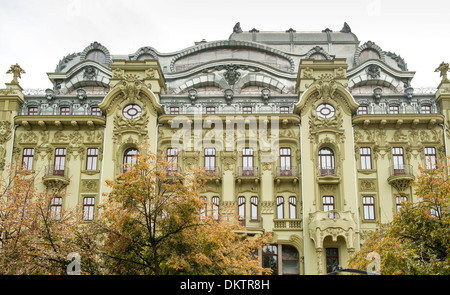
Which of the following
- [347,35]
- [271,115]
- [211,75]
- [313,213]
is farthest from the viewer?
[347,35]

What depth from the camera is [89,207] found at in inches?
1465

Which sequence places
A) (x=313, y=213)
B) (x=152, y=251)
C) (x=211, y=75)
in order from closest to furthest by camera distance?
(x=152, y=251) < (x=313, y=213) < (x=211, y=75)

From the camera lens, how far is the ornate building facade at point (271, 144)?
3622 cm

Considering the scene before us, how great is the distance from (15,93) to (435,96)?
30.4m

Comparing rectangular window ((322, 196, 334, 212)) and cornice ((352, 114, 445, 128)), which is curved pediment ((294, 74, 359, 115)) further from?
rectangular window ((322, 196, 334, 212))

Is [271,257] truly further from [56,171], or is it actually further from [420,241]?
[56,171]

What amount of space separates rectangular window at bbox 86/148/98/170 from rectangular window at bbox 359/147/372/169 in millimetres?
18426

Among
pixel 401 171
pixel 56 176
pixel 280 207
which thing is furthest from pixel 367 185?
pixel 56 176

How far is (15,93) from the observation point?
3988cm

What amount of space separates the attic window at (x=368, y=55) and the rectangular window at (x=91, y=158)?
2424 centimetres

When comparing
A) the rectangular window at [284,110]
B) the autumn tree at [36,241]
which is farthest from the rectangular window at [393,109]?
→ the autumn tree at [36,241]

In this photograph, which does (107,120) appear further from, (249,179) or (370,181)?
(370,181)

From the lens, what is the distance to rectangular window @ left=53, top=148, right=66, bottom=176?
37.7 m

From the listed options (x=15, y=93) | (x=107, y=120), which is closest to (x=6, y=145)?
(x=15, y=93)
